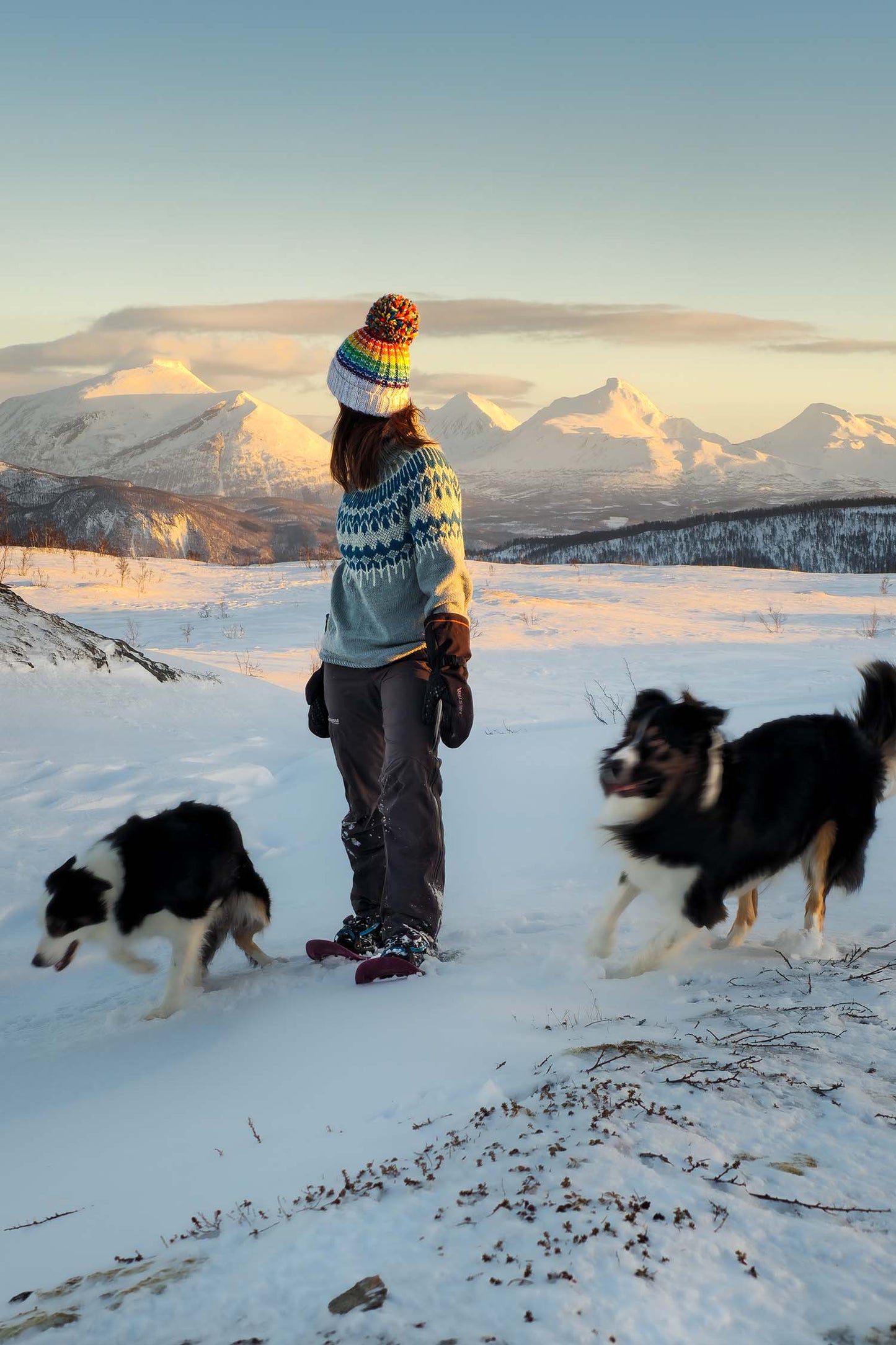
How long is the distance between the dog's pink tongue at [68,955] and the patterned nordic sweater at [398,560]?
1.58m

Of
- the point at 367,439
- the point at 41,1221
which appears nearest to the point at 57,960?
the point at 41,1221

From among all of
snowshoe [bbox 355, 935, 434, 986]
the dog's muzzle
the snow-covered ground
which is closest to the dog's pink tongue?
the dog's muzzle

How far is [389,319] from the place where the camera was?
3707mm

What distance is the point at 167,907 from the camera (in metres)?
3.79

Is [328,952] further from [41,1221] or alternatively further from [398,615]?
[41,1221]

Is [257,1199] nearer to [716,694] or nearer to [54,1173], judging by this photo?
[54,1173]

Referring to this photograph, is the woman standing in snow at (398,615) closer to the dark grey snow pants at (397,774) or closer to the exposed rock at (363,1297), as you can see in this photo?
the dark grey snow pants at (397,774)

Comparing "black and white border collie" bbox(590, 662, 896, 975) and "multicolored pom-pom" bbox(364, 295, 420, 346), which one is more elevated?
"multicolored pom-pom" bbox(364, 295, 420, 346)

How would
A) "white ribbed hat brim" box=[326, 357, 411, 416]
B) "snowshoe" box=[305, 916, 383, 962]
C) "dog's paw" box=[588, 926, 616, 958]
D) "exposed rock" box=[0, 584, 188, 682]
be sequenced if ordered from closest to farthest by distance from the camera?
"white ribbed hat brim" box=[326, 357, 411, 416], "dog's paw" box=[588, 926, 616, 958], "snowshoe" box=[305, 916, 383, 962], "exposed rock" box=[0, 584, 188, 682]

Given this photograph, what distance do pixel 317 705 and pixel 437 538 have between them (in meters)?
1.10

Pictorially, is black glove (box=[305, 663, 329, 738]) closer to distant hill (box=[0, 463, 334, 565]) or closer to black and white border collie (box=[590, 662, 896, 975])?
black and white border collie (box=[590, 662, 896, 975])

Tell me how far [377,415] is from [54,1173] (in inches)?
111

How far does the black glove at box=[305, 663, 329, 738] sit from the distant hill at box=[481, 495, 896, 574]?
94.5 metres

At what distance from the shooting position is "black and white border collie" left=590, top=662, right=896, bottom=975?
3539mm
